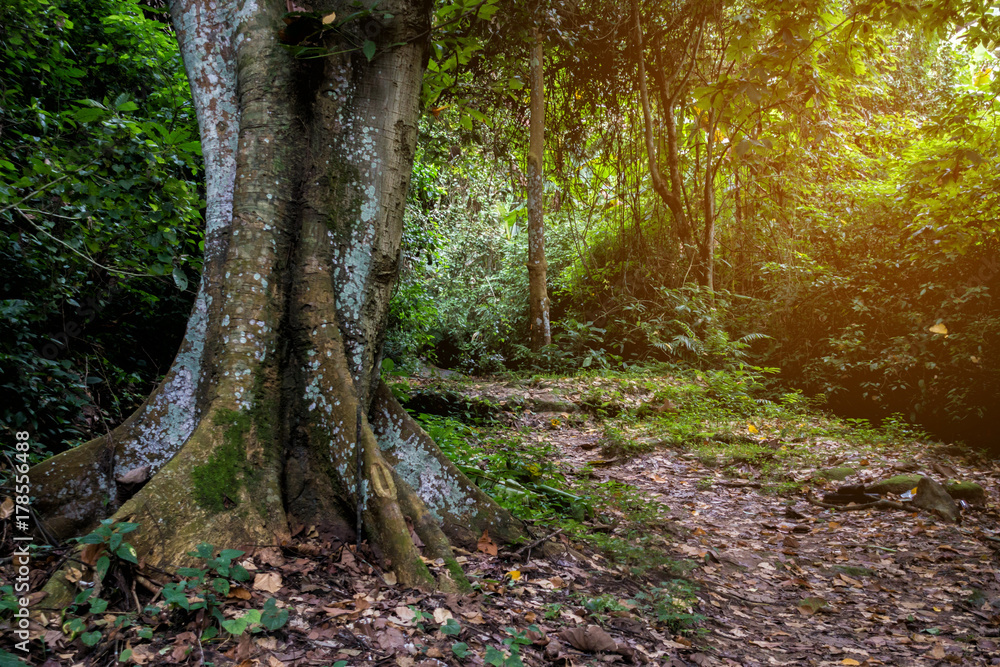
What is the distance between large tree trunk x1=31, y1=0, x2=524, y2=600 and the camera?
266 centimetres

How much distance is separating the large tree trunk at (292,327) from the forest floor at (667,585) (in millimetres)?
262

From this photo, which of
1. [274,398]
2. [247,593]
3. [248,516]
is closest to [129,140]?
[274,398]

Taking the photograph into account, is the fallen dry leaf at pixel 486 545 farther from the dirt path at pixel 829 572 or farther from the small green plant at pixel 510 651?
the dirt path at pixel 829 572

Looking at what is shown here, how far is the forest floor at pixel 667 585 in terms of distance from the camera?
2.13 meters

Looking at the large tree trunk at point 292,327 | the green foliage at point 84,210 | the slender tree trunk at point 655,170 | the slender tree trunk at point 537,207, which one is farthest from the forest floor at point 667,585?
the slender tree trunk at point 655,170

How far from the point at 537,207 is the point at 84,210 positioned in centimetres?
796

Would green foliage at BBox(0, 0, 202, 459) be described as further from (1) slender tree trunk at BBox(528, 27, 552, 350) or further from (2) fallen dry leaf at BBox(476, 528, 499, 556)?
(1) slender tree trunk at BBox(528, 27, 552, 350)

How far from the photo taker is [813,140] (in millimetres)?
10938

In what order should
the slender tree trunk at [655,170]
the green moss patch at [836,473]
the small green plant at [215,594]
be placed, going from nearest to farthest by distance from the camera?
the small green plant at [215,594] → the green moss patch at [836,473] → the slender tree trunk at [655,170]

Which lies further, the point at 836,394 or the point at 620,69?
the point at 620,69

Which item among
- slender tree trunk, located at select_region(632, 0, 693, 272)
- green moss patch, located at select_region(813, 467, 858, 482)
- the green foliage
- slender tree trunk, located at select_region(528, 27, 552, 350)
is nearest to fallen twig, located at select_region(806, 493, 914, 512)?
green moss patch, located at select_region(813, 467, 858, 482)

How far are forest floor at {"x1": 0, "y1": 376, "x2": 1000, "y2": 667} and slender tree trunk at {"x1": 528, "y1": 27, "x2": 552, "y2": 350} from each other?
480cm

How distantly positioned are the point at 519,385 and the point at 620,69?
6545 millimetres

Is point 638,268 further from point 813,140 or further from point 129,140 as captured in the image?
point 129,140
